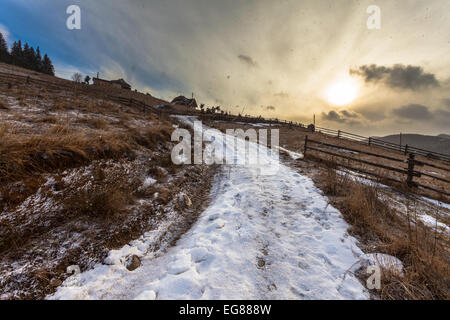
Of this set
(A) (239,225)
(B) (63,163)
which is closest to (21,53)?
(B) (63,163)

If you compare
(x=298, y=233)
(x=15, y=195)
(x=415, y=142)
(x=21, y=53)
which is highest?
(x=21, y=53)

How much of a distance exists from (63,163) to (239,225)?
411 cm

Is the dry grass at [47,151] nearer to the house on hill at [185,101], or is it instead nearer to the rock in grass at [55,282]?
the rock in grass at [55,282]

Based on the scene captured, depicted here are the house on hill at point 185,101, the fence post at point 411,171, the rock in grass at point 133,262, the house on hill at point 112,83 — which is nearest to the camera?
the rock in grass at point 133,262

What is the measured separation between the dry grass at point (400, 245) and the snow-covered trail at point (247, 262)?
35 cm

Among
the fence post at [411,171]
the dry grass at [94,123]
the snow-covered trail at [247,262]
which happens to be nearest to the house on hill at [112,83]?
the dry grass at [94,123]

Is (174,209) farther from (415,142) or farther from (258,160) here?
(415,142)

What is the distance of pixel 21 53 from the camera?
173 feet

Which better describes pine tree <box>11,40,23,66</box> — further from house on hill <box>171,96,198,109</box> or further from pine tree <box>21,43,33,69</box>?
house on hill <box>171,96,198,109</box>

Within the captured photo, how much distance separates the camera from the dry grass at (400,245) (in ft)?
6.91

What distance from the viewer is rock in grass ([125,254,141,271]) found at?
2387mm

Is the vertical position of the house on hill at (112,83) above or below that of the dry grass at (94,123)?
above

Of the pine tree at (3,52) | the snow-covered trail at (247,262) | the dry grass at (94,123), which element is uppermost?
the pine tree at (3,52)
